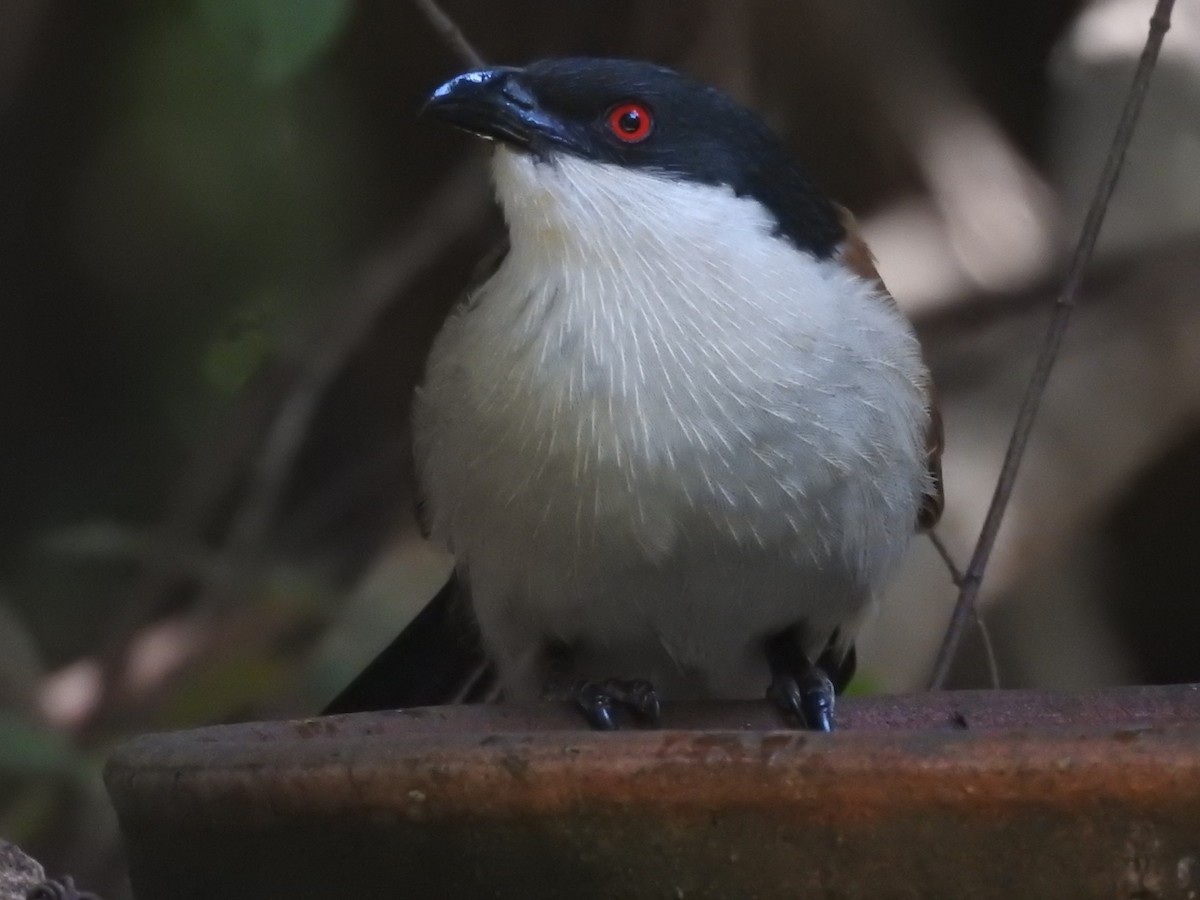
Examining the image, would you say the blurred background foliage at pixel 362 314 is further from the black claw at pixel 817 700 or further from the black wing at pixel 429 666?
the black claw at pixel 817 700

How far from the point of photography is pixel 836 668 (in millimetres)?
2533

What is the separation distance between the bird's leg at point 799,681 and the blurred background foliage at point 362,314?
3.78ft

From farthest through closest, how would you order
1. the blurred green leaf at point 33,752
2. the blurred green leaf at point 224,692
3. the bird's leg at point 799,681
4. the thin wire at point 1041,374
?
the blurred green leaf at point 224,692
the blurred green leaf at point 33,752
the thin wire at point 1041,374
the bird's leg at point 799,681

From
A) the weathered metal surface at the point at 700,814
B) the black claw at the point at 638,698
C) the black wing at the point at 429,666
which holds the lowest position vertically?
the black wing at the point at 429,666

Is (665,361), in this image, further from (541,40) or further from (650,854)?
(541,40)

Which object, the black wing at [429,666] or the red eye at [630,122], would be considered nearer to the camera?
the red eye at [630,122]

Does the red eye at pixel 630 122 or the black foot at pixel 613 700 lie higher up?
the red eye at pixel 630 122

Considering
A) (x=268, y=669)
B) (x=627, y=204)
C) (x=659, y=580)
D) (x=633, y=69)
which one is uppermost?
(x=633, y=69)

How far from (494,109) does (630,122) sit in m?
0.16

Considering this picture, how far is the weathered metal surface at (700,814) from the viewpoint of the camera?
3.50 feet

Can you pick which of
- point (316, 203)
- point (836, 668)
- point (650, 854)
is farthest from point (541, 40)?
point (650, 854)

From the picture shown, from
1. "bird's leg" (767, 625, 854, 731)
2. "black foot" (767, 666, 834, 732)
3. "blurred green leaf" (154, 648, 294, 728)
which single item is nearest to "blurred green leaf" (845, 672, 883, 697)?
"bird's leg" (767, 625, 854, 731)

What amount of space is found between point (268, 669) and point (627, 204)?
5.84 ft

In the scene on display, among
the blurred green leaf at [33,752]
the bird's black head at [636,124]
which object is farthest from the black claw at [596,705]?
the blurred green leaf at [33,752]
